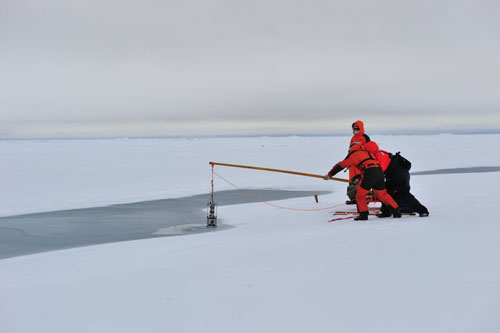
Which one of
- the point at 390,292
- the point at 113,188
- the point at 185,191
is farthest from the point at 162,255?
the point at 113,188

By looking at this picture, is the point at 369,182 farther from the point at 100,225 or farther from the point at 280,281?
the point at 100,225

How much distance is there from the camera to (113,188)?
16.2m

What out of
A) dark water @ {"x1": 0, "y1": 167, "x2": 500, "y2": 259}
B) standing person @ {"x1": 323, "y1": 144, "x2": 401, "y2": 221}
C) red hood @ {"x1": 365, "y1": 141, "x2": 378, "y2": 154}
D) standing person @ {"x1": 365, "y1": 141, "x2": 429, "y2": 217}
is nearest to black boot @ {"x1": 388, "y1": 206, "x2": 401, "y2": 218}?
standing person @ {"x1": 323, "y1": 144, "x2": 401, "y2": 221}

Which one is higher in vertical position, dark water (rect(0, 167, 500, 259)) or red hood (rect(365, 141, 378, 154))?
red hood (rect(365, 141, 378, 154))

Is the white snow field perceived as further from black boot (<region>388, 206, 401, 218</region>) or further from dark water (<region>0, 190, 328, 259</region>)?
dark water (<region>0, 190, 328, 259</region>)

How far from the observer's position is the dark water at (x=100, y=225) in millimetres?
7996

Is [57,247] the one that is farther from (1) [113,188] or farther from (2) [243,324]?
(1) [113,188]

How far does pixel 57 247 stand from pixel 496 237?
7109 millimetres

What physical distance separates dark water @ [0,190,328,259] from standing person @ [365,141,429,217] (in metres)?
3.53

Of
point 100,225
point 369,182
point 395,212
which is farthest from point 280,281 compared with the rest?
point 100,225

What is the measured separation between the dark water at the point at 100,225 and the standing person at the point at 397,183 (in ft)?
11.6

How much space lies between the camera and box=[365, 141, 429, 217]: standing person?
775 centimetres

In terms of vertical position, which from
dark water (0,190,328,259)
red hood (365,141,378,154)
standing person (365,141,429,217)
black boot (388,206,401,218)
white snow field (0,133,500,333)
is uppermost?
red hood (365,141,378,154)

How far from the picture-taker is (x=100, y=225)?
9.62 meters
